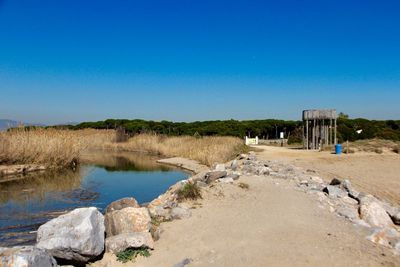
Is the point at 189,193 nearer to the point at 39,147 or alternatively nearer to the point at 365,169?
the point at 365,169

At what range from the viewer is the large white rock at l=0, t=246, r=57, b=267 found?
A: 4.34 m

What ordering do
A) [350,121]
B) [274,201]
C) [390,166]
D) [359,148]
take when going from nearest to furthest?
[274,201], [390,166], [359,148], [350,121]

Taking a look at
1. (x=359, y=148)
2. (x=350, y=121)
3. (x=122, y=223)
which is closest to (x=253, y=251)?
(x=122, y=223)

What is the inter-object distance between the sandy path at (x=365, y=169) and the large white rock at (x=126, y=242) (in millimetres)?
8169

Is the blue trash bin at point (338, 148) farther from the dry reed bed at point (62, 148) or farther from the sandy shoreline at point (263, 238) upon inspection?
the sandy shoreline at point (263, 238)

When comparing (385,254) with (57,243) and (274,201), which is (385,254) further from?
(57,243)

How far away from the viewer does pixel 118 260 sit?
18.0 feet

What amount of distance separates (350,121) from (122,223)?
1438 inches

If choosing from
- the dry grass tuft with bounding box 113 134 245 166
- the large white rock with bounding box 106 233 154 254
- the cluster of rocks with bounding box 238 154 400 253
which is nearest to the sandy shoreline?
the large white rock with bounding box 106 233 154 254

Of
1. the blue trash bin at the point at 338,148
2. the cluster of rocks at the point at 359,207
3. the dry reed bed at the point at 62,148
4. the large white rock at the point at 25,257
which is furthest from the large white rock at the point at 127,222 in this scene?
the blue trash bin at the point at 338,148

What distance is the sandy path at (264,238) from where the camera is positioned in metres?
5.12

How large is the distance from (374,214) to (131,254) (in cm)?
548

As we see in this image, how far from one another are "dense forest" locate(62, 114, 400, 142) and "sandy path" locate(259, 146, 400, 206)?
476 inches

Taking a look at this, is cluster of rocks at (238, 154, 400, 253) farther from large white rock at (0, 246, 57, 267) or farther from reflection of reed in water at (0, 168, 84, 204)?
reflection of reed in water at (0, 168, 84, 204)
